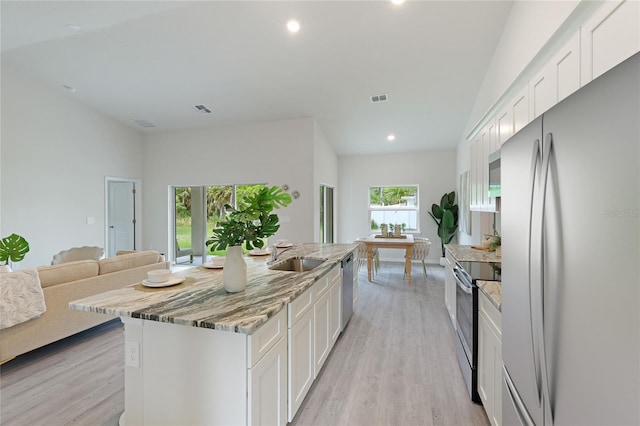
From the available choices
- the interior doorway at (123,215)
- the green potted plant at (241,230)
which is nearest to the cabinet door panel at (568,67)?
the green potted plant at (241,230)

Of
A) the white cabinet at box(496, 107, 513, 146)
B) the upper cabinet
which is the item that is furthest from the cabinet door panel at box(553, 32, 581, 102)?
the white cabinet at box(496, 107, 513, 146)

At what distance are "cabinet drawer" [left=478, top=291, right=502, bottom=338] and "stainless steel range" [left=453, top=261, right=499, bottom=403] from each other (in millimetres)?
97

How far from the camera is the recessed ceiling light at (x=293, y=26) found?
11.0 feet

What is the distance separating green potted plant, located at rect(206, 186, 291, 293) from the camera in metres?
1.71

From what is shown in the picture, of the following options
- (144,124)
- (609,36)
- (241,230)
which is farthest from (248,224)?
(144,124)

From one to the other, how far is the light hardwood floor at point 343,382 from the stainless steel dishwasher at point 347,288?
21 cm

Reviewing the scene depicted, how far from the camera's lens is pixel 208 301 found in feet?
5.30

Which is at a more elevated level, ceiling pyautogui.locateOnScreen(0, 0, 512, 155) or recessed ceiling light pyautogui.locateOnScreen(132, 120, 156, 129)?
ceiling pyautogui.locateOnScreen(0, 0, 512, 155)

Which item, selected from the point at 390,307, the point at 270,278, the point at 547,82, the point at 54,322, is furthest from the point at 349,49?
the point at 54,322

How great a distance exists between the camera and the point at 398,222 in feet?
25.4

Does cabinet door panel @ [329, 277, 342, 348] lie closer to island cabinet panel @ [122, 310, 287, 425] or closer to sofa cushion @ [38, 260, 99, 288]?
island cabinet panel @ [122, 310, 287, 425]

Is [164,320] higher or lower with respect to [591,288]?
lower

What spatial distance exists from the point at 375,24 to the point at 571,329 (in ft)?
11.9

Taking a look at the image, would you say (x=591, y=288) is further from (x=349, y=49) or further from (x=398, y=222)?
(x=398, y=222)
